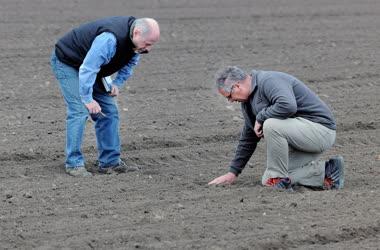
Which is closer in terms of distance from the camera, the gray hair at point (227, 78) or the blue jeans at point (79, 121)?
the gray hair at point (227, 78)

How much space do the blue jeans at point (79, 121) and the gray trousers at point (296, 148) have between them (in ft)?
5.63

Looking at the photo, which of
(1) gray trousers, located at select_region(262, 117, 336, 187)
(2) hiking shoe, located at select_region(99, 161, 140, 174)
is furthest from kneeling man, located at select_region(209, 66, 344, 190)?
(2) hiking shoe, located at select_region(99, 161, 140, 174)

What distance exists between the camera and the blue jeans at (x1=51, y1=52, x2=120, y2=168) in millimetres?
9289

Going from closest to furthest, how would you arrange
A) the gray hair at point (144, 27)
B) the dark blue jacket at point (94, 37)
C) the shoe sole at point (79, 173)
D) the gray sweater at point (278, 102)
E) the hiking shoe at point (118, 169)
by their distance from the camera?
the gray sweater at point (278, 102), the gray hair at point (144, 27), the dark blue jacket at point (94, 37), the shoe sole at point (79, 173), the hiking shoe at point (118, 169)

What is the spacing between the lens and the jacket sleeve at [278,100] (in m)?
8.20

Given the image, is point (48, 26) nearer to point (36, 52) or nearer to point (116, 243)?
point (36, 52)

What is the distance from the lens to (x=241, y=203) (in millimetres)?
8062

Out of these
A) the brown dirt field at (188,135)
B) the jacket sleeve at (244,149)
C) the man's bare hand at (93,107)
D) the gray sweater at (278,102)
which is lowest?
the brown dirt field at (188,135)

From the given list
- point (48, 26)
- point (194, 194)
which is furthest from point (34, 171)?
point (48, 26)

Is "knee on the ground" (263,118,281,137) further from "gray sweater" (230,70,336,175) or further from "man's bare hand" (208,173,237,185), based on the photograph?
Result: "man's bare hand" (208,173,237,185)

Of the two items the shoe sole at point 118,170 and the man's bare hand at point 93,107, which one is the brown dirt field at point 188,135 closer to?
the shoe sole at point 118,170

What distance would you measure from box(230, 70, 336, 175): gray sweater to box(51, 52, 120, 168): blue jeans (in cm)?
150

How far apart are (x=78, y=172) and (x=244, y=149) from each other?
165 cm

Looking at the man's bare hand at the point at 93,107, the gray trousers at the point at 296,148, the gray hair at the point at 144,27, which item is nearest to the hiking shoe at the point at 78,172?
the man's bare hand at the point at 93,107
